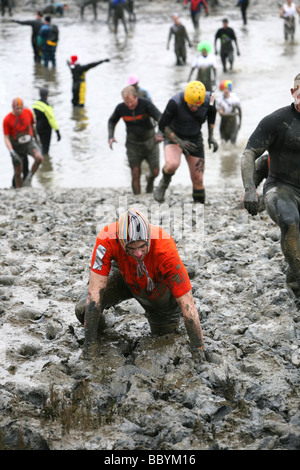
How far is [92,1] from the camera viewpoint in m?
34.1

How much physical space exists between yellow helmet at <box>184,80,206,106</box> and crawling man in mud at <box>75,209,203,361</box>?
4265 mm

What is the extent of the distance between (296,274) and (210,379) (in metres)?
1.37

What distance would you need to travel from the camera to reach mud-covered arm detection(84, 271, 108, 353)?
4828 millimetres

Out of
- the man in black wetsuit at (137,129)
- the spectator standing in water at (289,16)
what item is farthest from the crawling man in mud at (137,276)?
the spectator standing in water at (289,16)

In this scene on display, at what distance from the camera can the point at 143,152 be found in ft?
35.7

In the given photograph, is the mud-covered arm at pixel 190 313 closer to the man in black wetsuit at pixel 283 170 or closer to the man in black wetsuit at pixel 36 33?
the man in black wetsuit at pixel 283 170

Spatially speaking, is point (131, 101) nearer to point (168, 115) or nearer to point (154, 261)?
point (168, 115)

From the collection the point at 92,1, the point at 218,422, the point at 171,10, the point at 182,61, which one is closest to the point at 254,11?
the point at 171,10

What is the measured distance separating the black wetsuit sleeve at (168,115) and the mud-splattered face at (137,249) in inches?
192

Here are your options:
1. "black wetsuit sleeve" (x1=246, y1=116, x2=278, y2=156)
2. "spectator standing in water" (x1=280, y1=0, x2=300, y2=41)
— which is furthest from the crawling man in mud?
"spectator standing in water" (x1=280, y1=0, x2=300, y2=41)

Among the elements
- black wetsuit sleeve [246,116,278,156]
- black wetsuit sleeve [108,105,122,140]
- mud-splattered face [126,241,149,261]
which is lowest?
black wetsuit sleeve [108,105,122,140]

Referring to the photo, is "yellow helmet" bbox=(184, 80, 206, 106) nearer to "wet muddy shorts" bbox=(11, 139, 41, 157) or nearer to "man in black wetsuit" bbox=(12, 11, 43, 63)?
"wet muddy shorts" bbox=(11, 139, 41, 157)

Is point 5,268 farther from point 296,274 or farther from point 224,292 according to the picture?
point 296,274

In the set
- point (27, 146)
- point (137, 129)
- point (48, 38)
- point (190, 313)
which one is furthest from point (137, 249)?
point (48, 38)
